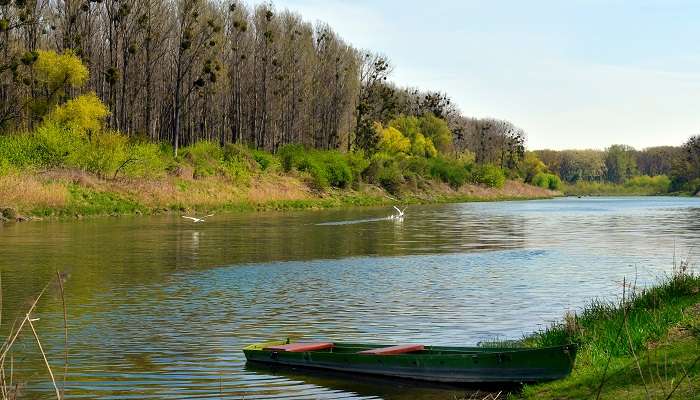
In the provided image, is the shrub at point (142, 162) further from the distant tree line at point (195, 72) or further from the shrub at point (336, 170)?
the shrub at point (336, 170)

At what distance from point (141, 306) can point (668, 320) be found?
44.3 ft

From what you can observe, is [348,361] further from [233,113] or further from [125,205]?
[233,113]

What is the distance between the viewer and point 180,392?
1420 cm

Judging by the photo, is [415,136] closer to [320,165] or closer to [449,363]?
[320,165]

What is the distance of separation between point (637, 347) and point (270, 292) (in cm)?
1395

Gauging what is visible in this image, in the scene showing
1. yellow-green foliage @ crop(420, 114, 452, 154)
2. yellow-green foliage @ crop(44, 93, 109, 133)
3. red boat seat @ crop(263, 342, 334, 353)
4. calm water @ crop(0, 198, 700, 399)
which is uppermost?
yellow-green foliage @ crop(420, 114, 452, 154)

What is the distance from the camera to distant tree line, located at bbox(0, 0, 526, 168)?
86625 millimetres

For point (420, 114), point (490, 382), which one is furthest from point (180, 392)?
point (420, 114)

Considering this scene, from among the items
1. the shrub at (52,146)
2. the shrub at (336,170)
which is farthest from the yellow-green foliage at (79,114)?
the shrub at (336,170)

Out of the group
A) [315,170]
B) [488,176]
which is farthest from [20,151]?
[488,176]

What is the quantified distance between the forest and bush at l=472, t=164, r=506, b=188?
0.26 meters

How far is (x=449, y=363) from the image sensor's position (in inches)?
560

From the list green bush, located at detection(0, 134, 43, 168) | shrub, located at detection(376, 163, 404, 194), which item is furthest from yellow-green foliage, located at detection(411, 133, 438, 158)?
green bush, located at detection(0, 134, 43, 168)

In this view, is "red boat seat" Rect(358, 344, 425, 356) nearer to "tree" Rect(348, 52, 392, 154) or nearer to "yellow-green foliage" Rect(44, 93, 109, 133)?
"yellow-green foliage" Rect(44, 93, 109, 133)
